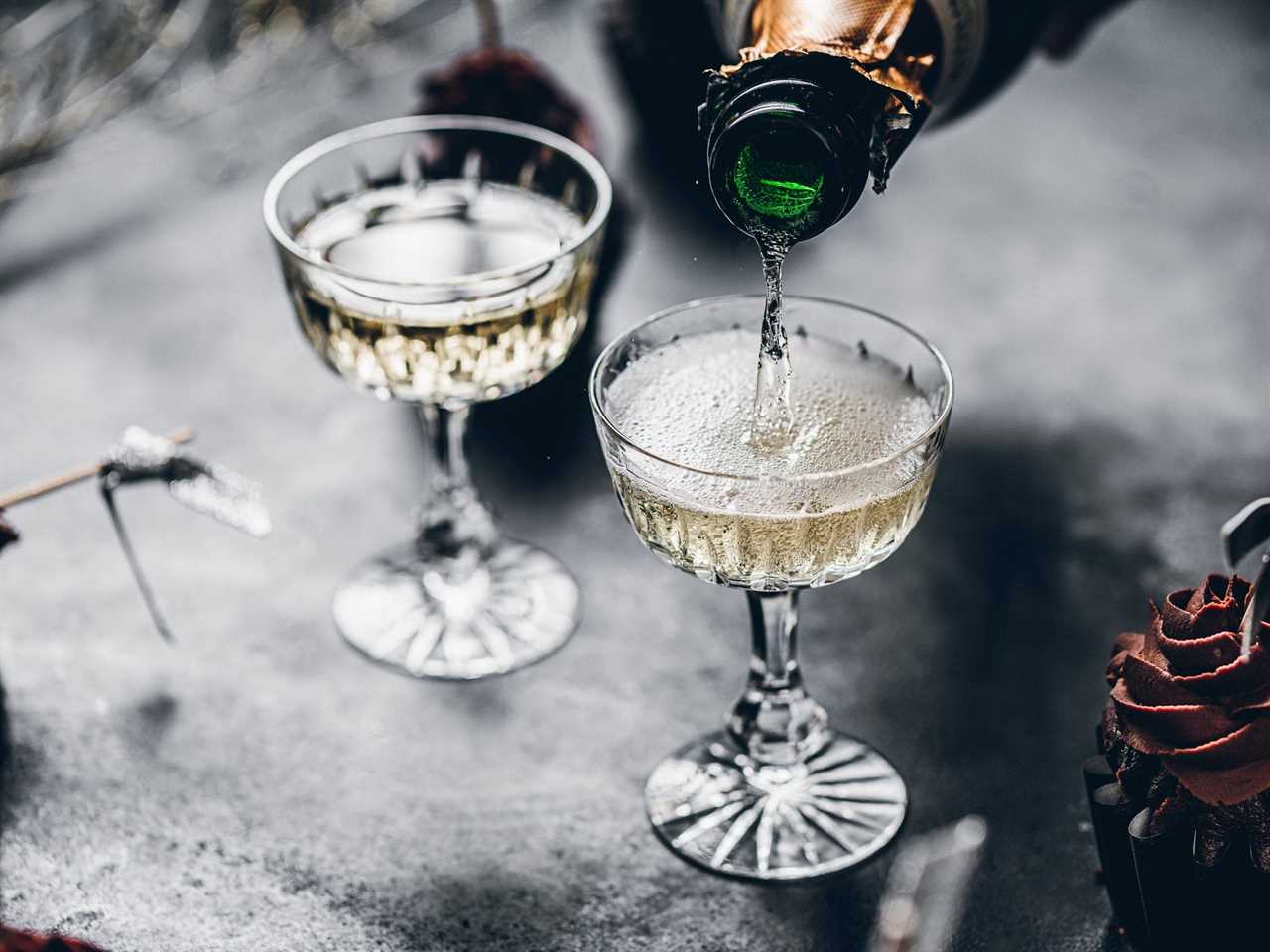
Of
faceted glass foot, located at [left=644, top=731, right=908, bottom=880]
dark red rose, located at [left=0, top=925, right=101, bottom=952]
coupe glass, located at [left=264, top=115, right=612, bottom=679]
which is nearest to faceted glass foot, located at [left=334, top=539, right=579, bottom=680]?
coupe glass, located at [left=264, top=115, right=612, bottom=679]

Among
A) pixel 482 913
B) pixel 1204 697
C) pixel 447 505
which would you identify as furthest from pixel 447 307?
pixel 1204 697

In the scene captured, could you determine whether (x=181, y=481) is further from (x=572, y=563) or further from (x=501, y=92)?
(x=501, y=92)

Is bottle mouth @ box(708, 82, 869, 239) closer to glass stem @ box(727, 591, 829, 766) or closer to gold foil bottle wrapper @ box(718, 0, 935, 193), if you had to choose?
gold foil bottle wrapper @ box(718, 0, 935, 193)

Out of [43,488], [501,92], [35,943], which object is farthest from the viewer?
[501,92]

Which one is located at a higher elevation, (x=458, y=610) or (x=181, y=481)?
(x=181, y=481)

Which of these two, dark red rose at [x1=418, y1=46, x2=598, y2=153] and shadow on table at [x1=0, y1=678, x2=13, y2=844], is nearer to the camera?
shadow on table at [x1=0, y1=678, x2=13, y2=844]
